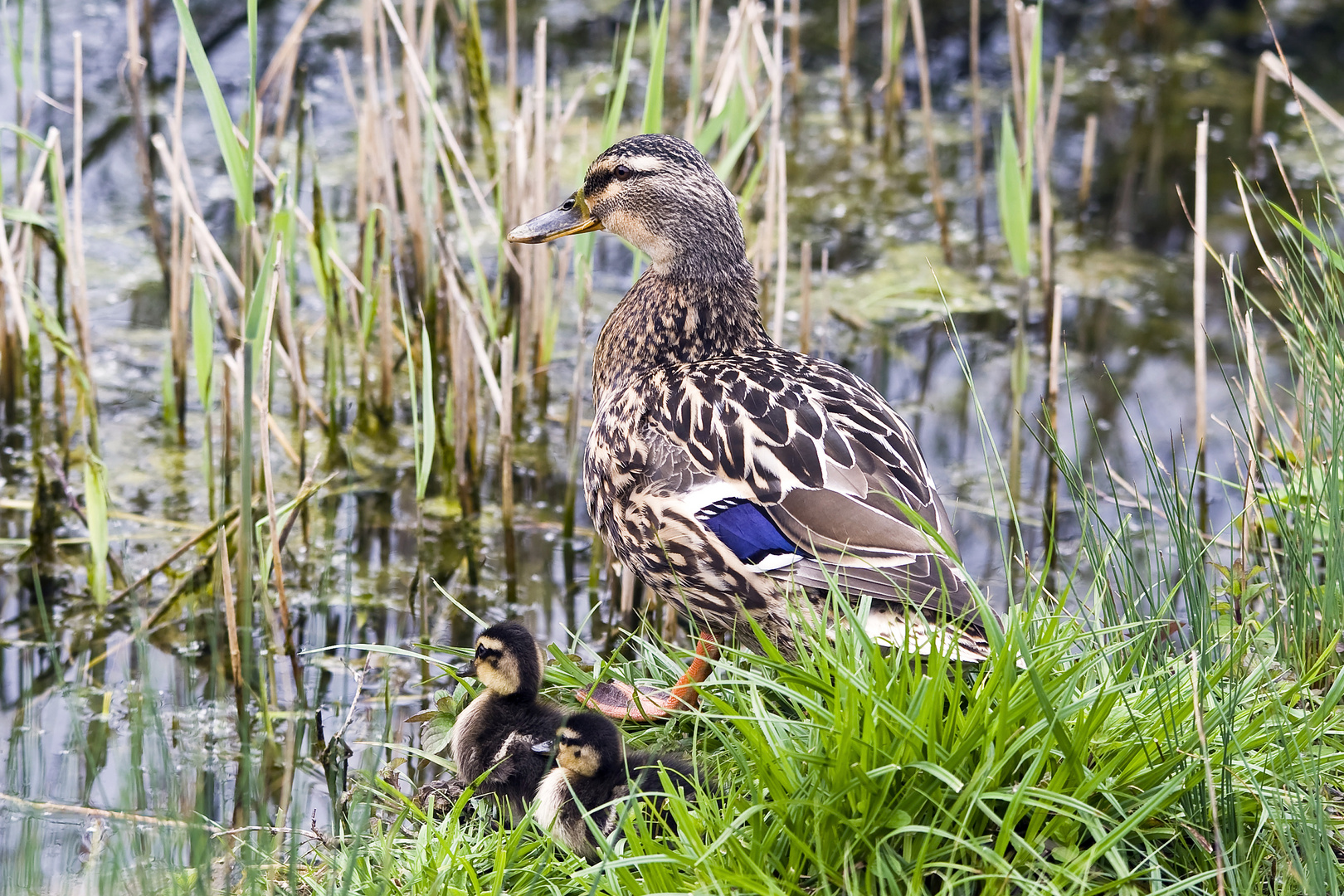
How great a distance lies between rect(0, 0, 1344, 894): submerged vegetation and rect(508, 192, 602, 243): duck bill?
34 cm

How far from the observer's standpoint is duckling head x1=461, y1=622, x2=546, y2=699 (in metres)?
2.86

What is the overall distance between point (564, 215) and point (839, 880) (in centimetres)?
214

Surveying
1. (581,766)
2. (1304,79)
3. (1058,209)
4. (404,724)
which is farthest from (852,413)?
(1304,79)

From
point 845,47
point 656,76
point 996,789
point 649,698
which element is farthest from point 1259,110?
point 996,789

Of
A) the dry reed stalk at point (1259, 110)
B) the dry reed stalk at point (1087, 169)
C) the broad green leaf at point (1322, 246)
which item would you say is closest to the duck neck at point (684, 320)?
the broad green leaf at point (1322, 246)

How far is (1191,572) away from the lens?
111 inches

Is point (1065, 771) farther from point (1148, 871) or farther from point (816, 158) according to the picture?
point (816, 158)

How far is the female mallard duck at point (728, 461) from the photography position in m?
2.64

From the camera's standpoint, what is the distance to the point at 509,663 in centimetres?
286

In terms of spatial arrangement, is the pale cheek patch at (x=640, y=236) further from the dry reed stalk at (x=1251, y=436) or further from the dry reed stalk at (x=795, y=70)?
the dry reed stalk at (x=795, y=70)

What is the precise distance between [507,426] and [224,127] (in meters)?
1.28

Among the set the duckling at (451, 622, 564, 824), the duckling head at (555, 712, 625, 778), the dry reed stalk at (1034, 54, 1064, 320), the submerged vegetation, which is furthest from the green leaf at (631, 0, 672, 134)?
the duckling head at (555, 712, 625, 778)

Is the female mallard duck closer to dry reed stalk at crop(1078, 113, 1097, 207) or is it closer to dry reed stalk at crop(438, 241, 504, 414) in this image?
dry reed stalk at crop(438, 241, 504, 414)

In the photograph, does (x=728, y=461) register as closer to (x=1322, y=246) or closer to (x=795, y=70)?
(x=1322, y=246)
